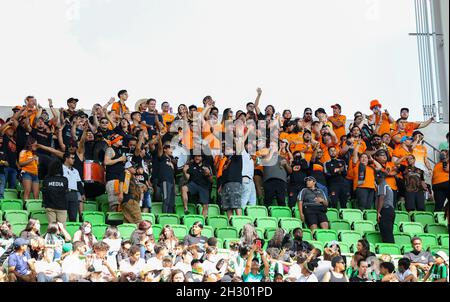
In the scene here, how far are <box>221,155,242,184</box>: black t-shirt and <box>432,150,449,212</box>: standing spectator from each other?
3.86 meters

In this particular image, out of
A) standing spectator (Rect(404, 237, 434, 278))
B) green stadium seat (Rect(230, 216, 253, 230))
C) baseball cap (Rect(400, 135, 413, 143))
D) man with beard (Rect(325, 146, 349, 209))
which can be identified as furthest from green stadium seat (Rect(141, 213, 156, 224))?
baseball cap (Rect(400, 135, 413, 143))

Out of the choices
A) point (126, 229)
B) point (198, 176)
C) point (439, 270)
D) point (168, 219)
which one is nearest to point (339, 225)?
point (198, 176)

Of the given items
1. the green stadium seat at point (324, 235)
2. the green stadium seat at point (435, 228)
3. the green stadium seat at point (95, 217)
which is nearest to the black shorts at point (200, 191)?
the green stadium seat at point (95, 217)

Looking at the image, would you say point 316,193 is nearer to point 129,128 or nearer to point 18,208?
point 129,128

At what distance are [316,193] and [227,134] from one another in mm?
1937

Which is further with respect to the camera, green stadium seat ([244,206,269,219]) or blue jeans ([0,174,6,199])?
green stadium seat ([244,206,269,219])

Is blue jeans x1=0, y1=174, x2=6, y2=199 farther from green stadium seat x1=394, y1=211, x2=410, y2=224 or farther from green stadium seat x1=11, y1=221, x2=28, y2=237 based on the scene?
green stadium seat x1=394, y1=211, x2=410, y2=224

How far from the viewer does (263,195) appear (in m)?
20.9

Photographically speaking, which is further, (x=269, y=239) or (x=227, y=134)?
(x=227, y=134)

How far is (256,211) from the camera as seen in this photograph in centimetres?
2000

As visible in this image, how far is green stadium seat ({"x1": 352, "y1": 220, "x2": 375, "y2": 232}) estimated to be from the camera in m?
20.4

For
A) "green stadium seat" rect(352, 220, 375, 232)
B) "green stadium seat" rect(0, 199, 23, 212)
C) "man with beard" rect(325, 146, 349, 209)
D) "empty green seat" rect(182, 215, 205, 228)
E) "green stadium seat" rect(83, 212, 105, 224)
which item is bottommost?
"green stadium seat" rect(352, 220, 375, 232)
